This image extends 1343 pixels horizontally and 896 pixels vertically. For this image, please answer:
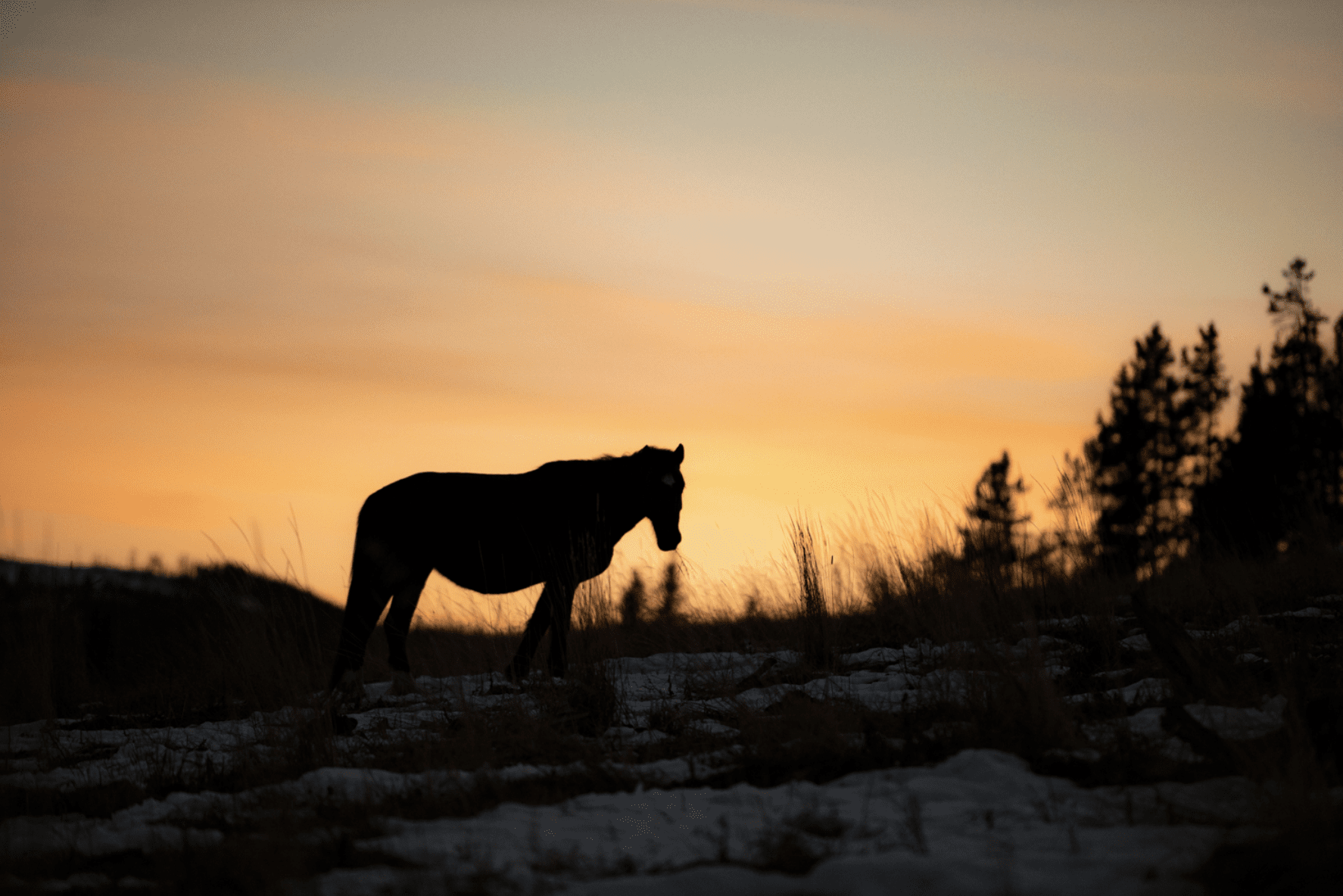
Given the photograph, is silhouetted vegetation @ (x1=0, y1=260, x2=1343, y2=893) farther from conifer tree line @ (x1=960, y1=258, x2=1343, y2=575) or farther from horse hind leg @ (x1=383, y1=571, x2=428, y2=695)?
conifer tree line @ (x1=960, y1=258, x2=1343, y2=575)

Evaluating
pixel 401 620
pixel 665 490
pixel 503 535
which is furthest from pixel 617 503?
pixel 401 620

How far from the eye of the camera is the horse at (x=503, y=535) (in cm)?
739

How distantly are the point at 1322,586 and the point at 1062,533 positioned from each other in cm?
269

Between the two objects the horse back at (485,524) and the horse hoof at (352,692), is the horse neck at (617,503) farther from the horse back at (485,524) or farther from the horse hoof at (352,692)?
the horse hoof at (352,692)

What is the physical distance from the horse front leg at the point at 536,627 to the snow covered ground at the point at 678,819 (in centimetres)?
173

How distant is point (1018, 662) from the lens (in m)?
4.75

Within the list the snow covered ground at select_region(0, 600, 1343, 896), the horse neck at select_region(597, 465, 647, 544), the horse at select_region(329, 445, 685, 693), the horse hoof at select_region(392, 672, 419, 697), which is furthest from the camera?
the horse neck at select_region(597, 465, 647, 544)

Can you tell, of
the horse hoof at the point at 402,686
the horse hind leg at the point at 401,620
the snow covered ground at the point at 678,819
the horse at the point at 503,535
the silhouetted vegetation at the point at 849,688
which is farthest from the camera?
the horse hind leg at the point at 401,620

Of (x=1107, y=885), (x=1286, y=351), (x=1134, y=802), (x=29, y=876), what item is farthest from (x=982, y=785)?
(x=1286, y=351)

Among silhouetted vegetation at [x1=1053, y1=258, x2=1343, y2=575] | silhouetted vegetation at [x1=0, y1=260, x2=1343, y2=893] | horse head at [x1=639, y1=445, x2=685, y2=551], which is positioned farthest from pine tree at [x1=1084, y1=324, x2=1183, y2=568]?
horse head at [x1=639, y1=445, x2=685, y2=551]

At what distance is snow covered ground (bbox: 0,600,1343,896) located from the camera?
2822 millimetres

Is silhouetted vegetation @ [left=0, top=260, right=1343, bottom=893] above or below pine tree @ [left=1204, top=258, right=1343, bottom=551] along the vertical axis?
below

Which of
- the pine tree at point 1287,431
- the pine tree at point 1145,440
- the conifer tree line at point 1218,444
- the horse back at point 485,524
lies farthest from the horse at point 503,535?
the pine tree at point 1145,440

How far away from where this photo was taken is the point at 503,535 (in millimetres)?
7699
